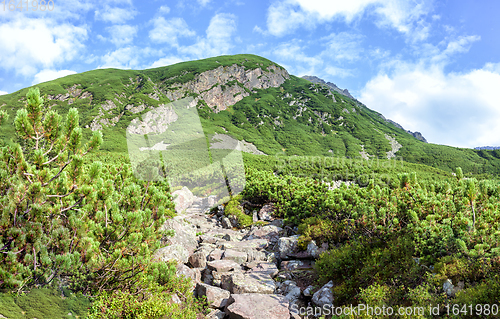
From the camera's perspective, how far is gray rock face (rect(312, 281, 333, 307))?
6.49 metres

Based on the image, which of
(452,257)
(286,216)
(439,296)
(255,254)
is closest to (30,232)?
(255,254)

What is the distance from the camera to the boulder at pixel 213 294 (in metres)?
6.86

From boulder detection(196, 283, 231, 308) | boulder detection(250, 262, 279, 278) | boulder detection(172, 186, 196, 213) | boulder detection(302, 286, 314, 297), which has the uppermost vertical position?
boulder detection(172, 186, 196, 213)

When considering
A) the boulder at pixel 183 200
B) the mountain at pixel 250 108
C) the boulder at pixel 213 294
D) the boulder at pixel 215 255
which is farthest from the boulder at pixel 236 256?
the mountain at pixel 250 108

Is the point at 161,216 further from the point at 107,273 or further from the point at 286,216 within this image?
the point at 286,216

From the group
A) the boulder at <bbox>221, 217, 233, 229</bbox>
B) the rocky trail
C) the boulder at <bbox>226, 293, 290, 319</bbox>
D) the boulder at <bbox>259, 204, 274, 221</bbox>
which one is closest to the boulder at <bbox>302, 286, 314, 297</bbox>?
the rocky trail

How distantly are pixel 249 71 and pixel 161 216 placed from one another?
6963 inches

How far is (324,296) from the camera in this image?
663 centimetres

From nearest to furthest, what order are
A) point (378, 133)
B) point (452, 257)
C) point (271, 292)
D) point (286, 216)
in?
point (452, 257) → point (271, 292) → point (286, 216) → point (378, 133)

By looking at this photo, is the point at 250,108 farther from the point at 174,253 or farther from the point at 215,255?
the point at 174,253

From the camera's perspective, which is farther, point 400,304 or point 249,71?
point 249,71

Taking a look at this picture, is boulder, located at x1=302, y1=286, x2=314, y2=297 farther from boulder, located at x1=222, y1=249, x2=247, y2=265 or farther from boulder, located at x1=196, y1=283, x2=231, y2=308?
boulder, located at x1=222, y1=249, x2=247, y2=265

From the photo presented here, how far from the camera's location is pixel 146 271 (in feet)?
18.9

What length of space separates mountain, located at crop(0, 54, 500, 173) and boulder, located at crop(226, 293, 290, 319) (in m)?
85.3
